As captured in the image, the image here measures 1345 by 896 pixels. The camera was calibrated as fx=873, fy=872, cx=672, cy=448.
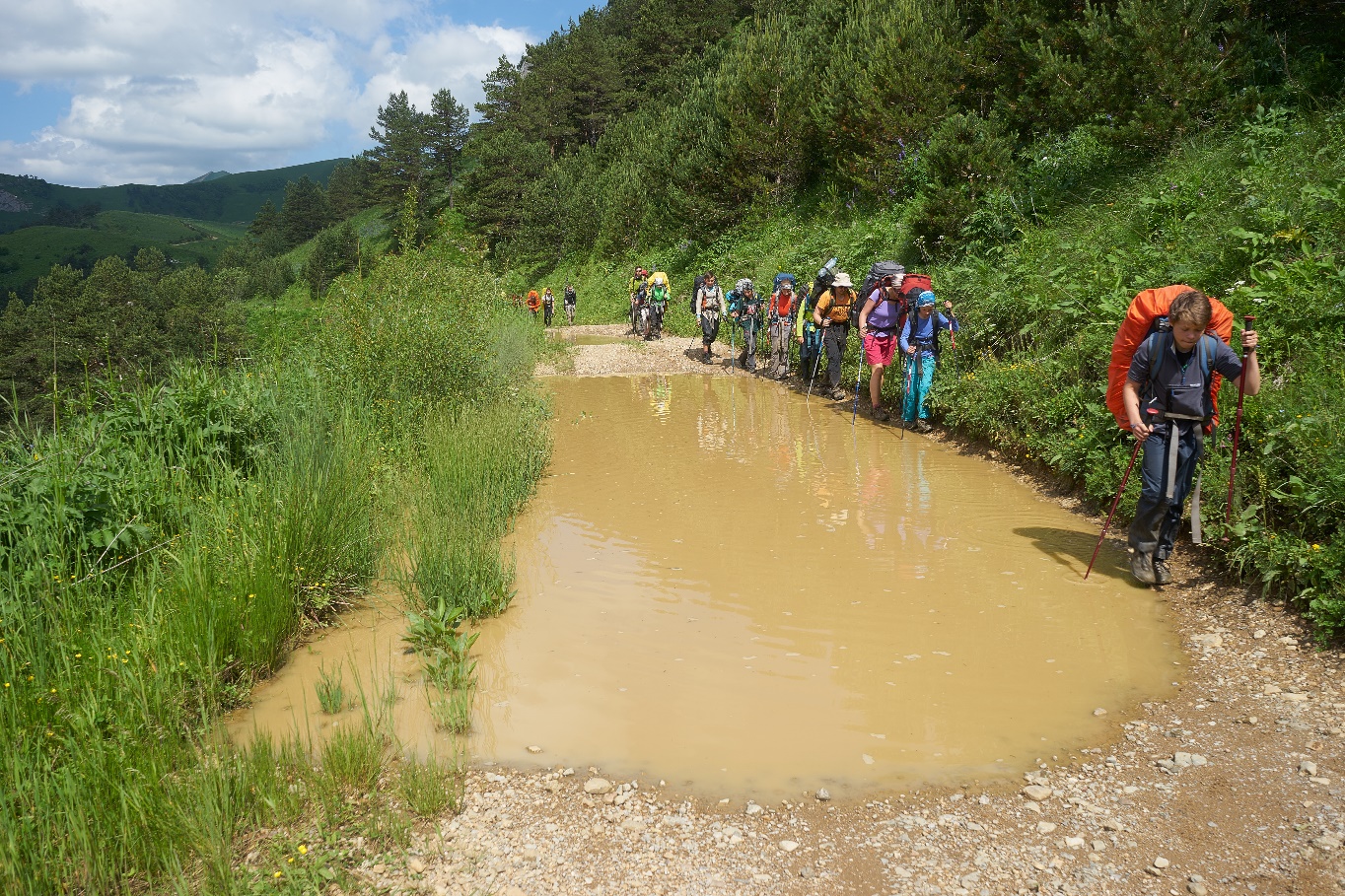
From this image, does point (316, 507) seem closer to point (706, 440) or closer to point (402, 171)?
point (706, 440)

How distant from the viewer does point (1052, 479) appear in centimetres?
859

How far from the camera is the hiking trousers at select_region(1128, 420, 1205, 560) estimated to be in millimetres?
5730

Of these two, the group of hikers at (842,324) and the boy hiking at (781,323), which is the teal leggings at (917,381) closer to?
the group of hikers at (842,324)

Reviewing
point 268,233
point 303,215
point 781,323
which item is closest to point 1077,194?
point 781,323

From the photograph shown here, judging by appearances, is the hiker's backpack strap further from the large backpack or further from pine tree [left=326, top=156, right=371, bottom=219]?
pine tree [left=326, top=156, right=371, bottom=219]

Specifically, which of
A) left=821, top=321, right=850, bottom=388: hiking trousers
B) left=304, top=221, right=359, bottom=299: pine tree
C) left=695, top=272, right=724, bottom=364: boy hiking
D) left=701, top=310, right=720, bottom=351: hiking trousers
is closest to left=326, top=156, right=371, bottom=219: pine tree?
left=304, top=221, right=359, bottom=299: pine tree

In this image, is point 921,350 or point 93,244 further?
point 93,244

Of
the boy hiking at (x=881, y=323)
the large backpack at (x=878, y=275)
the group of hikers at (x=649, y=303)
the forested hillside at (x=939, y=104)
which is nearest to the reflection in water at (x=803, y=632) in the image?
the boy hiking at (x=881, y=323)

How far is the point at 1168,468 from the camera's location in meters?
5.77

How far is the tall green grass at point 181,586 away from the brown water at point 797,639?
506 millimetres

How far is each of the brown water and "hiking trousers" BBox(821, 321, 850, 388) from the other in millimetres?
4930

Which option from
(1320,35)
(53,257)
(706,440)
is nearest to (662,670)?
(706,440)

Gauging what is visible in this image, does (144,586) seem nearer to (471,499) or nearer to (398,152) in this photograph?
(471,499)

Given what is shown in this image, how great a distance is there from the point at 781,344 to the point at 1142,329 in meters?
11.3
